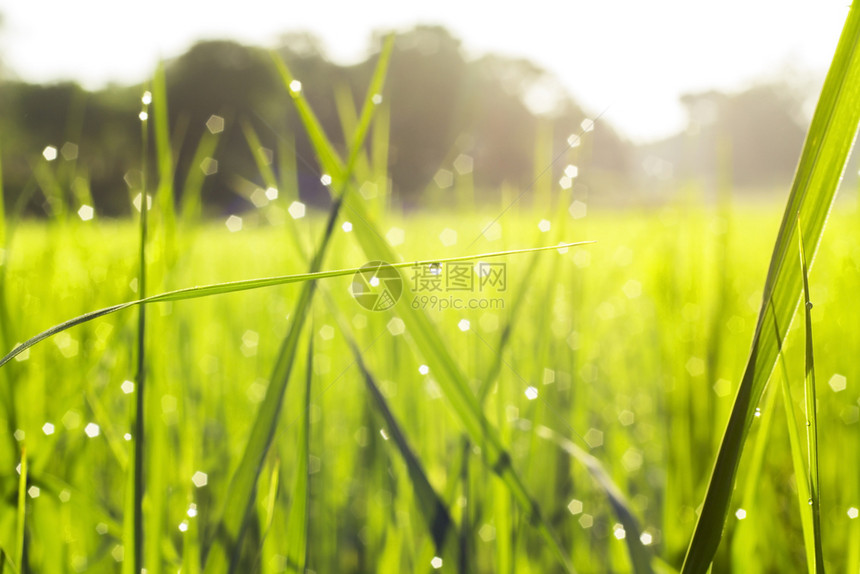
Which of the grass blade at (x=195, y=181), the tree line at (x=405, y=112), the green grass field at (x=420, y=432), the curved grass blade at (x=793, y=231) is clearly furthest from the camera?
the tree line at (x=405, y=112)

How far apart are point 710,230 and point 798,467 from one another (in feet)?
2.11

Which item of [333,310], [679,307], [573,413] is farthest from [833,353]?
[333,310]

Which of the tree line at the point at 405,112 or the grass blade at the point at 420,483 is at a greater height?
the tree line at the point at 405,112

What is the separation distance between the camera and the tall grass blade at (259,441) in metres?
0.24

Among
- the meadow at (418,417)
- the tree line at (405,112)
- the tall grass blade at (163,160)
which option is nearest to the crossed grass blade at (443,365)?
the meadow at (418,417)

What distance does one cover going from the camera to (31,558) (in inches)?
15.1

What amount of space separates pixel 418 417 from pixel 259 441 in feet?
1.00

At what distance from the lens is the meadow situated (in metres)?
0.24

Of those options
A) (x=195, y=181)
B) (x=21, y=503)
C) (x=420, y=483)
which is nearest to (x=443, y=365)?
(x=420, y=483)

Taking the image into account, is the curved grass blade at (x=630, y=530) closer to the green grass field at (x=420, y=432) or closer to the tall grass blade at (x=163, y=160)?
the green grass field at (x=420, y=432)

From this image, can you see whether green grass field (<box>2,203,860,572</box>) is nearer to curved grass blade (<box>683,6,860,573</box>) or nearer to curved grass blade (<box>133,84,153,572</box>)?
curved grass blade (<box>133,84,153,572</box>)

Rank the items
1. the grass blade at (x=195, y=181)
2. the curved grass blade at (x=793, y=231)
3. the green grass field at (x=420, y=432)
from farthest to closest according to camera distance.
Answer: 1. the grass blade at (x=195, y=181)
2. the green grass field at (x=420, y=432)
3. the curved grass blade at (x=793, y=231)

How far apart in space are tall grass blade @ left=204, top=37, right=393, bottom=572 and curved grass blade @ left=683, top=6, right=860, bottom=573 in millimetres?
169

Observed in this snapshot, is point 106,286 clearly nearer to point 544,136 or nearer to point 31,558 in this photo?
Result: point 31,558
